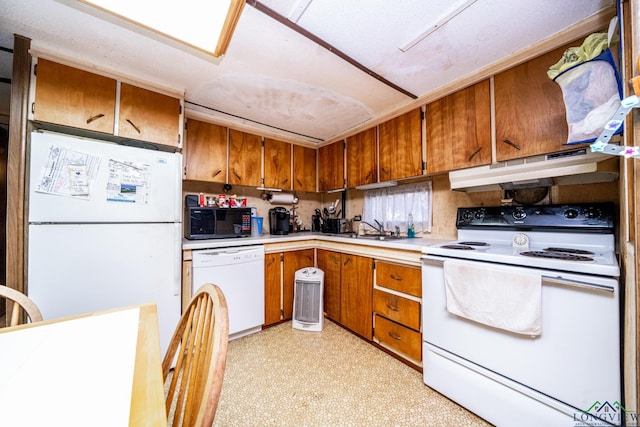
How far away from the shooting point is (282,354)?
1944mm

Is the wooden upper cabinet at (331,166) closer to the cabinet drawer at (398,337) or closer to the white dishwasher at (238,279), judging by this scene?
the white dishwasher at (238,279)

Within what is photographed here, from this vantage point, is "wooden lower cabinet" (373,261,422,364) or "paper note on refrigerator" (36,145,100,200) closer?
"paper note on refrigerator" (36,145,100,200)

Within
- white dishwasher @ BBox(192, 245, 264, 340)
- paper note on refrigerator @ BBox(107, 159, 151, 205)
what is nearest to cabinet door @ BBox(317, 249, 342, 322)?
white dishwasher @ BBox(192, 245, 264, 340)

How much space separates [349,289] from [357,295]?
114 millimetres

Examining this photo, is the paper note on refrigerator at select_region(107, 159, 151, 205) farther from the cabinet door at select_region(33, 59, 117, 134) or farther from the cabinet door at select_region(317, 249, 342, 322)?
the cabinet door at select_region(317, 249, 342, 322)

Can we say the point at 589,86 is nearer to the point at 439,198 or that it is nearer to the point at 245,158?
the point at 439,198

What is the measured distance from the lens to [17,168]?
4.45 ft

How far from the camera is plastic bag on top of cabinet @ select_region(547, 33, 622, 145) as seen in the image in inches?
39.3

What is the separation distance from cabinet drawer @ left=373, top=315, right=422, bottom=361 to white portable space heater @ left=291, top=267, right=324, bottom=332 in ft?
1.96

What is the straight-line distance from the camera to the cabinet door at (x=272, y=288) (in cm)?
238

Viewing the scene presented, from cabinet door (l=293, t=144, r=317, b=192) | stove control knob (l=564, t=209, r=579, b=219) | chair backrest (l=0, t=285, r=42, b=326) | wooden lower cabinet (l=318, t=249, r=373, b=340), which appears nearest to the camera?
chair backrest (l=0, t=285, r=42, b=326)

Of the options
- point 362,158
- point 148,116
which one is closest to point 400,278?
point 362,158

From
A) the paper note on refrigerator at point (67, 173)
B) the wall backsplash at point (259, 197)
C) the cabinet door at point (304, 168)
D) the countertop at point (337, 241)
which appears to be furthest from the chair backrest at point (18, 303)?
the cabinet door at point (304, 168)

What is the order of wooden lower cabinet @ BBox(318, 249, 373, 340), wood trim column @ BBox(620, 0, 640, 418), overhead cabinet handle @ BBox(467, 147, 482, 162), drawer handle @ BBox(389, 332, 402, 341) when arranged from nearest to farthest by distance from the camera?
1. wood trim column @ BBox(620, 0, 640, 418)
2. overhead cabinet handle @ BBox(467, 147, 482, 162)
3. drawer handle @ BBox(389, 332, 402, 341)
4. wooden lower cabinet @ BBox(318, 249, 373, 340)
